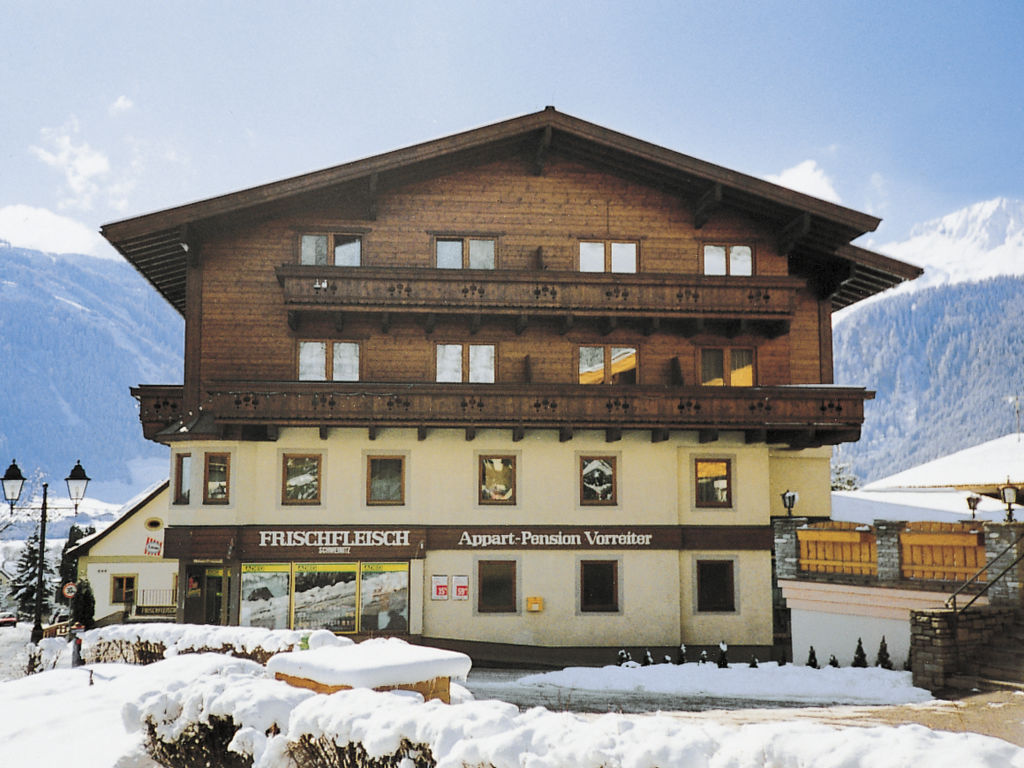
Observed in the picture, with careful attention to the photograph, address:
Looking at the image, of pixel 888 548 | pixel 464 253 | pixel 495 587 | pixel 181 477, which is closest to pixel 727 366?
pixel 464 253

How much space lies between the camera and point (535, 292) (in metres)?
28.0

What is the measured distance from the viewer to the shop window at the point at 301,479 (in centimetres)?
2775

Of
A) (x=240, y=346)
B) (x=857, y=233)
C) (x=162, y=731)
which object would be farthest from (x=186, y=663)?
(x=857, y=233)

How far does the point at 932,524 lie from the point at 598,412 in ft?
33.2

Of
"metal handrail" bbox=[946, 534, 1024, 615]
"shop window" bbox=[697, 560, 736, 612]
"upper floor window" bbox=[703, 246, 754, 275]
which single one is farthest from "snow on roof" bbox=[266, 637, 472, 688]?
"upper floor window" bbox=[703, 246, 754, 275]

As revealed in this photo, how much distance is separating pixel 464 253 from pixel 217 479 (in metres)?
10.1

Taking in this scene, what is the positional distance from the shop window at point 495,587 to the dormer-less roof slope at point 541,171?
11.8 m

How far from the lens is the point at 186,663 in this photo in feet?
42.7

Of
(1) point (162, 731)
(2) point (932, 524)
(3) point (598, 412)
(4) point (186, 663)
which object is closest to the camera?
(1) point (162, 731)

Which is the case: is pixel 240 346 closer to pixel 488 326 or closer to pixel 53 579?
pixel 488 326

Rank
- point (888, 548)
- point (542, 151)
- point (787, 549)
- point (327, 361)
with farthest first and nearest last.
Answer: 1. point (542, 151)
2. point (327, 361)
3. point (787, 549)
4. point (888, 548)

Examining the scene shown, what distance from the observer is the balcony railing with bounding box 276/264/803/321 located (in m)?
27.2

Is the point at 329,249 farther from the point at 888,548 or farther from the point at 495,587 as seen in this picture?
the point at 888,548

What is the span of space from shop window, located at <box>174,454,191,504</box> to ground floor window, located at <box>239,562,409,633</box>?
274 centimetres
